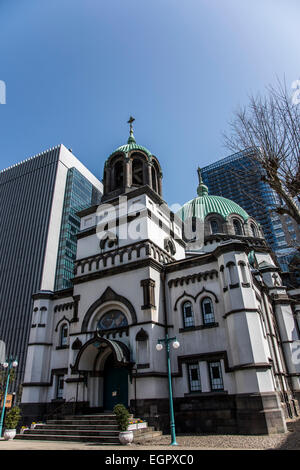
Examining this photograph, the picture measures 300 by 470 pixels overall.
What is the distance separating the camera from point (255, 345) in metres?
17.5

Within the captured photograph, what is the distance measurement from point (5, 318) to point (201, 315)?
72621 millimetres

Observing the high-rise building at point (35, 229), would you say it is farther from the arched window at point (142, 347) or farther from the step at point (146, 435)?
the step at point (146, 435)

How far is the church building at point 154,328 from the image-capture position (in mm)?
17891

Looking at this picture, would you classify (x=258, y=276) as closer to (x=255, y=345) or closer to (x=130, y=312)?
(x=255, y=345)

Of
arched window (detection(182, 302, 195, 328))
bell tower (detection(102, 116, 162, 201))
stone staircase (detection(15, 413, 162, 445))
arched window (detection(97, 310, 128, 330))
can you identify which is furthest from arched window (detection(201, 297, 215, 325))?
bell tower (detection(102, 116, 162, 201))

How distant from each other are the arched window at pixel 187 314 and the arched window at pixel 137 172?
13224 mm

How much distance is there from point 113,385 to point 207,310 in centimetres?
838

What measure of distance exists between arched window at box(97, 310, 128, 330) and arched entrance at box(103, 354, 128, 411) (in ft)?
7.07

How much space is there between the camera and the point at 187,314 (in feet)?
70.1

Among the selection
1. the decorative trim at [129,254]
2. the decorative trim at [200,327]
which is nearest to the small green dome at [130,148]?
the decorative trim at [129,254]

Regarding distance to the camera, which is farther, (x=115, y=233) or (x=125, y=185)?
(x=125, y=185)

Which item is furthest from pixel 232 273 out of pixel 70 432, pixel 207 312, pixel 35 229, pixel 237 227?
pixel 35 229

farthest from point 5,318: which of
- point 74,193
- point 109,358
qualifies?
point 109,358

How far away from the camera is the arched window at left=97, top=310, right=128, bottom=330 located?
21.9 meters
